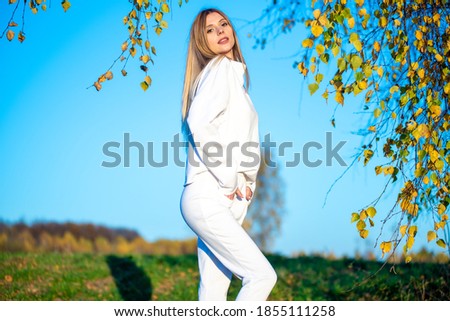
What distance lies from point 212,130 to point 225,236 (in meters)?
0.58

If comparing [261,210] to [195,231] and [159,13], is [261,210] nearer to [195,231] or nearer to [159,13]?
[159,13]

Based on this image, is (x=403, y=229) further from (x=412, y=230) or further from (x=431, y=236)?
(x=431, y=236)

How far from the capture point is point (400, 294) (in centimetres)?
631

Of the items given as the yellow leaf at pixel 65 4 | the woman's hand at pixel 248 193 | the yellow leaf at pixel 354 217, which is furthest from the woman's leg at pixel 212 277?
the yellow leaf at pixel 65 4

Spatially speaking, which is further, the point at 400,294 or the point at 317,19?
the point at 400,294

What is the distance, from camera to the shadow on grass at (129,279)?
6.98 m

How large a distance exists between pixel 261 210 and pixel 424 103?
770 centimetres

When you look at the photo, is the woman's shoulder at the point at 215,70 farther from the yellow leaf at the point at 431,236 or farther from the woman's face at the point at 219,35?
the yellow leaf at the point at 431,236

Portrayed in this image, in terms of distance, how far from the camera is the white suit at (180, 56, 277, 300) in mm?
2936

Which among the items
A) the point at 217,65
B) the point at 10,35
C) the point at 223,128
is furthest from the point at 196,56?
the point at 10,35

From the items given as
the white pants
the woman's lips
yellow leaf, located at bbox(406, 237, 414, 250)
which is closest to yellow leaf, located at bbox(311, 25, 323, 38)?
the woman's lips
